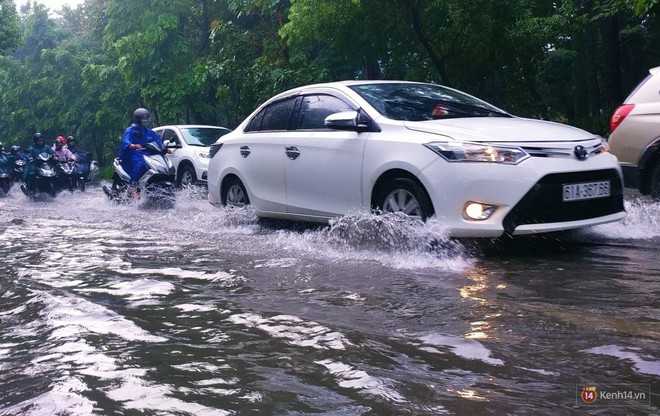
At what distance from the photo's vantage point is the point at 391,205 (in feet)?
21.5

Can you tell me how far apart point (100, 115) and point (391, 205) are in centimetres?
2529

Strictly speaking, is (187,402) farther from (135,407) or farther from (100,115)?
(100,115)

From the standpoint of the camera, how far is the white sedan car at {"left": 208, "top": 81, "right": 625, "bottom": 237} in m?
5.90

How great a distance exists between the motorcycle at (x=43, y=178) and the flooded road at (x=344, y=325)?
1031 cm

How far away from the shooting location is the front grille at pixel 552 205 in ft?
19.2

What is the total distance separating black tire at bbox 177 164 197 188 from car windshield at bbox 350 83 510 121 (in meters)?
8.84

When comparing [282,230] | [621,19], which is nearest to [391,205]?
[282,230]

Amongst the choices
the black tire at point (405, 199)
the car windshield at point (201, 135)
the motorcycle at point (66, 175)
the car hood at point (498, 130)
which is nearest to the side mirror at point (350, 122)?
the car hood at point (498, 130)

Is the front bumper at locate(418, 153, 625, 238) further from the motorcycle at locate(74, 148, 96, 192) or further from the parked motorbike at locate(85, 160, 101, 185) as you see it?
the parked motorbike at locate(85, 160, 101, 185)

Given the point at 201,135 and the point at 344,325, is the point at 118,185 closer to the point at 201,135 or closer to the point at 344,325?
the point at 201,135

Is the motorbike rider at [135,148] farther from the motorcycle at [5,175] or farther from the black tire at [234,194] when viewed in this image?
the motorcycle at [5,175]

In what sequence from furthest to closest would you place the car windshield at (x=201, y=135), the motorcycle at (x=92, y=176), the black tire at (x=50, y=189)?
the motorcycle at (x=92, y=176) → the black tire at (x=50, y=189) → the car windshield at (x=201, y=135)

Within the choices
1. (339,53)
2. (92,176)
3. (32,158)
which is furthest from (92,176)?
(339,53)

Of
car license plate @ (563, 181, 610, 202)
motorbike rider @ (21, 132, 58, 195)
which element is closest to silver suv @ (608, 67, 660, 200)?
car license plate @ (563, 181, 610, 202)
